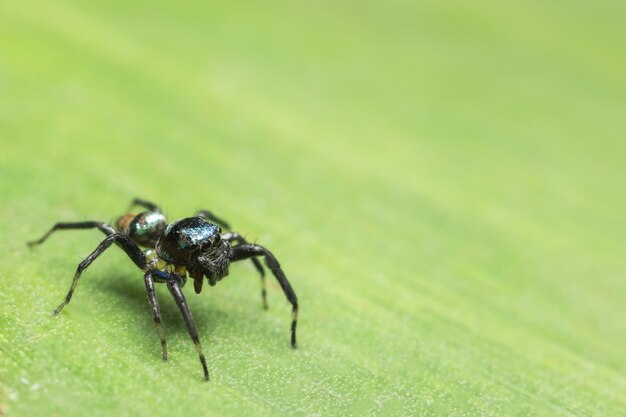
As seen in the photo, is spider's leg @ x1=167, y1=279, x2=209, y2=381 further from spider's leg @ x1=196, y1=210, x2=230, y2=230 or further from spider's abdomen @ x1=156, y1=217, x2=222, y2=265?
spider's leg @ x1=196, y1=210, x2=230, y2=230

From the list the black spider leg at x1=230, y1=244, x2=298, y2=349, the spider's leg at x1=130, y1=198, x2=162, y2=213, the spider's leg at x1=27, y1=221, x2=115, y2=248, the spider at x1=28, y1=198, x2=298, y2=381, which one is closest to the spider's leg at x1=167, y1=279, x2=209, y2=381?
the spider at x1=28, y1=198, x2=298, y2=381

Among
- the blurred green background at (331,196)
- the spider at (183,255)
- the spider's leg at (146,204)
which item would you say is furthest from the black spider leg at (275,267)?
the spider's leg at (146,204)

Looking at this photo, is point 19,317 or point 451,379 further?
point 451,379

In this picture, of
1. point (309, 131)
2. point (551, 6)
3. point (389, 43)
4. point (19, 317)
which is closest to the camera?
point (19, 317)

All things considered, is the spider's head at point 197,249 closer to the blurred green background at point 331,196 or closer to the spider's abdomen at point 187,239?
the spider's abdomen at point 187,239

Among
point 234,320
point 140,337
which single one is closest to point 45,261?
point 140,337

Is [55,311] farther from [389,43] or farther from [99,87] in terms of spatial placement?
[389,43]

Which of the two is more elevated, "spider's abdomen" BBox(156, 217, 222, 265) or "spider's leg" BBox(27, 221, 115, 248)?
"spider's abdomen" BBox(156, 217, 222, 265)
